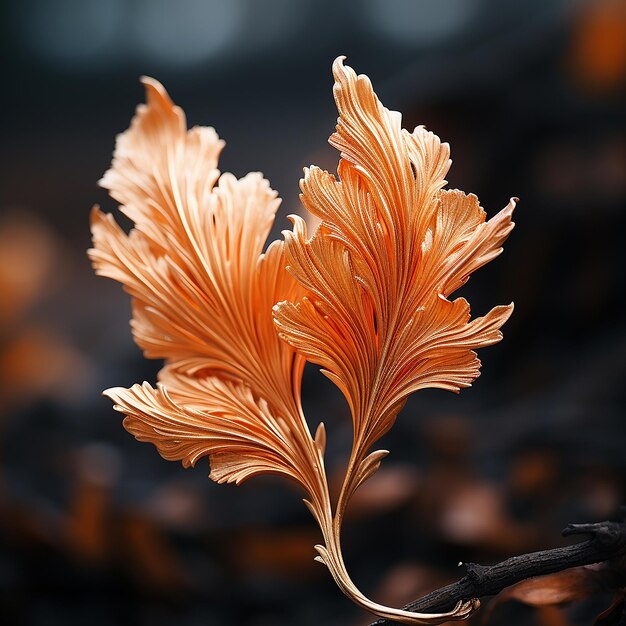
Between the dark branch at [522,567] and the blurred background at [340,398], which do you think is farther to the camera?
the blurred background at [340,398]

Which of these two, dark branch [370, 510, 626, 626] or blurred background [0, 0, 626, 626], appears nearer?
dark branch [370, 510, 626, 626]

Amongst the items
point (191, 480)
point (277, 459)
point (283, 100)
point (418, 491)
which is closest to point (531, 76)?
point (283, 100)

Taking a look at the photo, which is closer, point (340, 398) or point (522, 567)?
point (522, 567)

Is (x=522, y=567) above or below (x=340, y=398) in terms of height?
below

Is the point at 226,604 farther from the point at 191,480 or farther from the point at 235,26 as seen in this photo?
the point at 235,26
